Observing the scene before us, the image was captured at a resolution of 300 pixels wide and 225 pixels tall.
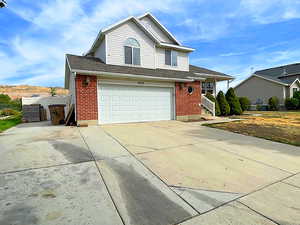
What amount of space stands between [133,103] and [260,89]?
25060 millimetres

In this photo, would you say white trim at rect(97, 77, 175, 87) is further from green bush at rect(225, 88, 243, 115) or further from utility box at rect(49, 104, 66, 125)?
green bush at rect(225, 88, 243, 115)

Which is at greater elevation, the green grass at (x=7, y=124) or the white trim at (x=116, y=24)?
the white trim at (x=116, y=24)

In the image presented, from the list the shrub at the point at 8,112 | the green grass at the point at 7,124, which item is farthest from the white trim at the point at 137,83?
the shrub at the point at 8,112

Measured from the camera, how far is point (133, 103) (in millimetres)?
9688

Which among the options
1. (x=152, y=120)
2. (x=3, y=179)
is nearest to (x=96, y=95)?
(x=152, y=120)

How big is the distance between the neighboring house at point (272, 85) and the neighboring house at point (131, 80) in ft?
59.7

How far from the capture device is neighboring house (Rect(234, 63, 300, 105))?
24.2 metres

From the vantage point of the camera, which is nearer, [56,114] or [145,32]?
[56,114]

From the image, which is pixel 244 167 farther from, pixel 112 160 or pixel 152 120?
pixel 152 120

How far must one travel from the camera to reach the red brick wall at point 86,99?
8164 mm

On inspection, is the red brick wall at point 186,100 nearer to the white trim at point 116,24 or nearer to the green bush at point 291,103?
the white trim at point 116,24

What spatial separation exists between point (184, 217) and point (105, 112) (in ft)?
25.1

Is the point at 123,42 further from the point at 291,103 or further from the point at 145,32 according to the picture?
the point at 291,103

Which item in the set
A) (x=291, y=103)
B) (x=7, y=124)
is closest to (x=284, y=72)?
(x=291, y=103)
